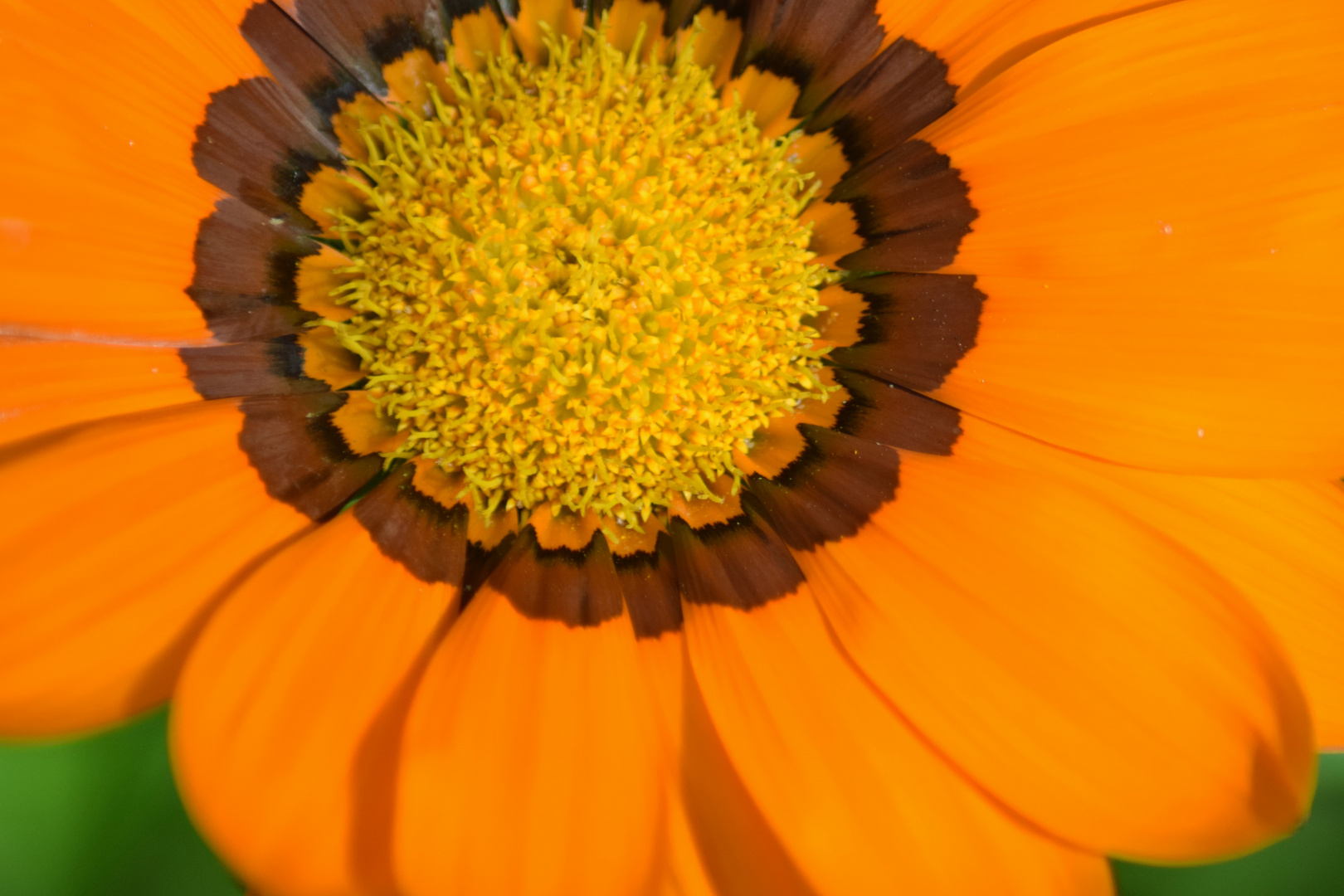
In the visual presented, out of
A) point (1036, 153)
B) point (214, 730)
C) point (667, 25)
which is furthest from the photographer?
point (667, 25)

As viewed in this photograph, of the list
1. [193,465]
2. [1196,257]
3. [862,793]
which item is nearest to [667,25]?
[1196,257]

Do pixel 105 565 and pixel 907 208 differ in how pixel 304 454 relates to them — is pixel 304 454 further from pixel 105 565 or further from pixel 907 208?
pixel 907 208

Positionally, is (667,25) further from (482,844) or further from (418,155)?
(482,844)

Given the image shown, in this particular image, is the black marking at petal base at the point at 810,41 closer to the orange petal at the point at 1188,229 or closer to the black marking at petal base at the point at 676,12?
the black marking at petal base at the point at 676,12

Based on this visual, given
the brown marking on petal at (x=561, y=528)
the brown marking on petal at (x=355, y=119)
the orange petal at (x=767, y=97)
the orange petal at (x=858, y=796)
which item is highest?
the orange petal at (x=767, y=97)

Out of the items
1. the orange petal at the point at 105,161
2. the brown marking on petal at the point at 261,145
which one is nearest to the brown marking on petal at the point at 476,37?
the brown marking on petal at the point at 261,145
